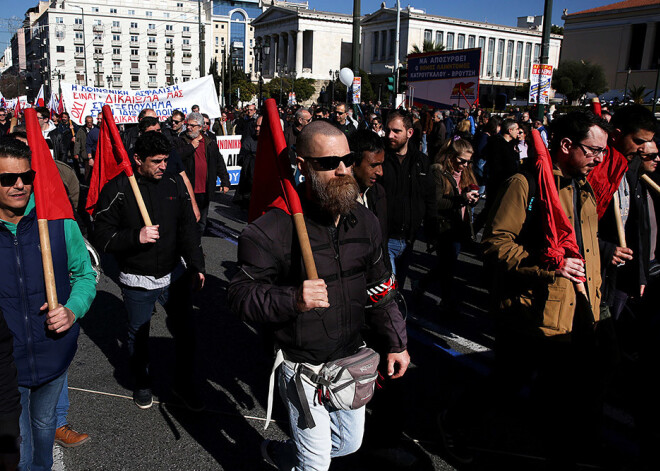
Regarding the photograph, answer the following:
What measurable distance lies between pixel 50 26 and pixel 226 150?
11047 centimetres

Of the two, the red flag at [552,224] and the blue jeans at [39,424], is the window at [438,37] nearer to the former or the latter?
the red flag at [552,224]

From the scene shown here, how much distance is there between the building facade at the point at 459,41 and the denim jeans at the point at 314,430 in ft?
292

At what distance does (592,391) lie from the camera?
277cm

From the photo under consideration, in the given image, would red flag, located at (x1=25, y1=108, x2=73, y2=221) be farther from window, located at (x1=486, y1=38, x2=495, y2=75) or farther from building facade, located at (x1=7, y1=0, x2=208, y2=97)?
building facade, located at (x1=7, y1=0, x2=208, y2=97)

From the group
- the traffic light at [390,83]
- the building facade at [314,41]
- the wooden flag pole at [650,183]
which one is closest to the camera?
the wooden flag pole at [650,183]

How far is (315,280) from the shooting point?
2217 mm

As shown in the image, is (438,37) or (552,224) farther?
(438,37)

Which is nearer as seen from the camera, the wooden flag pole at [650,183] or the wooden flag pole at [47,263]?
the wooden flag pole at [47,263]

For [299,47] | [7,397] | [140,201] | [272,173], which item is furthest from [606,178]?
[299,47]

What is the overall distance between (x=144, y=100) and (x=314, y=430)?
13161mm

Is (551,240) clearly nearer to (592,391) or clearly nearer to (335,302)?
(592,391)

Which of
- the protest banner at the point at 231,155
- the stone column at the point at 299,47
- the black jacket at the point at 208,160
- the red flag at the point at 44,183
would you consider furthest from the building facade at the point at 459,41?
the red flag at the point at 44,183

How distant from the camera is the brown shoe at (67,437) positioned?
347cm

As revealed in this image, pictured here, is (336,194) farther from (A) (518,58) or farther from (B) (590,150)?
(A) (518,58)
